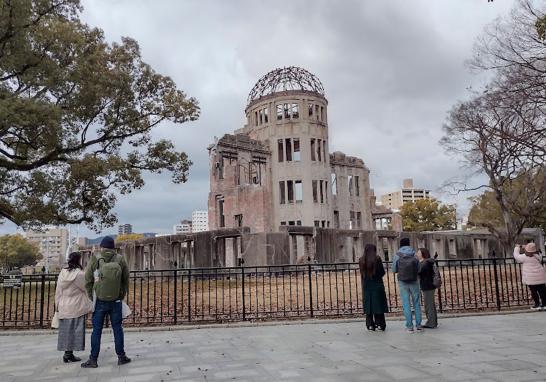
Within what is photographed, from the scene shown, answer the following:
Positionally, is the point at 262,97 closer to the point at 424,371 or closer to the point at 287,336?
the point at 287,336

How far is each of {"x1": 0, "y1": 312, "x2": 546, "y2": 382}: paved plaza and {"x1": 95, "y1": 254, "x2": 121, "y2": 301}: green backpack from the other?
3.46 feet

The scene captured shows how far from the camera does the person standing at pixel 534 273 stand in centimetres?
1105

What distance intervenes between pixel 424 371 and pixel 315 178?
3853 centimetres

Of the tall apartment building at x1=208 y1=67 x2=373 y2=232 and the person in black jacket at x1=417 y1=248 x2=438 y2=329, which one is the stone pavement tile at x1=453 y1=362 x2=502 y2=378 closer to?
the person in black jacket at x1=417 y1=248 x2=438 y2=329

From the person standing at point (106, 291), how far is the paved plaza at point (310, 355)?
285 mm

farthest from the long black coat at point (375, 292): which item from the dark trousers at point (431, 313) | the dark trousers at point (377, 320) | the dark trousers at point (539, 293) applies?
the dark trousers at point (539, 293)

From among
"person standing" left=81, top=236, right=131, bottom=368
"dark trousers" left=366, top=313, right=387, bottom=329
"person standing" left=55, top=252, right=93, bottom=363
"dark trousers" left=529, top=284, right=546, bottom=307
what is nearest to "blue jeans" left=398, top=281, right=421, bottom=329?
"dark trousers" left=366, top=313, right=387, bottom=329

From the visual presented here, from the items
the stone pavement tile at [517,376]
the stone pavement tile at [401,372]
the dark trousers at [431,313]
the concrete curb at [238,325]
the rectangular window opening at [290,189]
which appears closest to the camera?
the stone pavement tile at [517,376]

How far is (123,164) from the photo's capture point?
20.5 metres

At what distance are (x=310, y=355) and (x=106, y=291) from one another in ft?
10.9

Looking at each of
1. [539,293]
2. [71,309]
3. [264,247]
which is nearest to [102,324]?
[71,309]

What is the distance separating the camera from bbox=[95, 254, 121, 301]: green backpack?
6.96 metres

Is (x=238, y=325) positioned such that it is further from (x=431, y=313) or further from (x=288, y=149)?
(x=288, y=149)

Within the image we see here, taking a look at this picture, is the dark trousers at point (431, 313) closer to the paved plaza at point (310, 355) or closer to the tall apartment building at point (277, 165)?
the paved plaza at point (310, 355)
